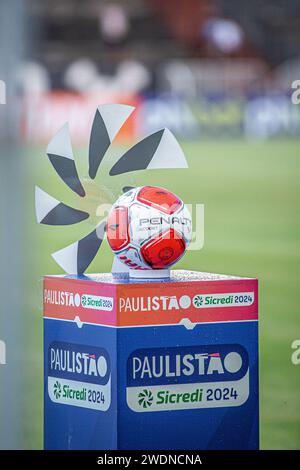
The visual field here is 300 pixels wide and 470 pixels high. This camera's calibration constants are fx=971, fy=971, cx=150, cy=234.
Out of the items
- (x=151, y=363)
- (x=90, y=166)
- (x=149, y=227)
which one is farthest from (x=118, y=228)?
(x=151, y=363)

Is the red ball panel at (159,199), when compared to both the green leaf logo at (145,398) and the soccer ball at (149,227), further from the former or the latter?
the green leaf logo at (145,398)

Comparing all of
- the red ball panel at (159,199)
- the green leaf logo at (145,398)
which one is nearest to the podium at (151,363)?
the green leaf logo at (145,398)

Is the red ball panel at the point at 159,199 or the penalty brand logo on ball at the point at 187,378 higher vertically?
the red ball panel at the point at 159,199

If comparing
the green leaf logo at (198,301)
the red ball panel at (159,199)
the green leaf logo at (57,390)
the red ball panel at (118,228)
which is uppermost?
the red ball panel at (159,199)

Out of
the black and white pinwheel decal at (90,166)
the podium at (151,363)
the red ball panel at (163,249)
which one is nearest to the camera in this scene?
the podium at (151,363)

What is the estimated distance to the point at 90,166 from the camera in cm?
209

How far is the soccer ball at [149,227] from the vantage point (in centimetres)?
193

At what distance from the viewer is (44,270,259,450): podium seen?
72.2 inches

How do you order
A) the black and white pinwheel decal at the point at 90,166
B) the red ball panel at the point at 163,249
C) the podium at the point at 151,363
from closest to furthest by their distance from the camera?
the podium at the point at 151,363 → the red ball panel at the point at 163,249 → the black and white pinwheel decal at the point at 90,166

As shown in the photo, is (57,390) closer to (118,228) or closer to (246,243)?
(118,228)

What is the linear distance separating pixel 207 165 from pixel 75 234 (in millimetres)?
8486

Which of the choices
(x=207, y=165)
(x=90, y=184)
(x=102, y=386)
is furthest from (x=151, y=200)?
(x=207, y=165)

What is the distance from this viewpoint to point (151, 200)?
1.94m

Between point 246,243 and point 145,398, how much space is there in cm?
417
